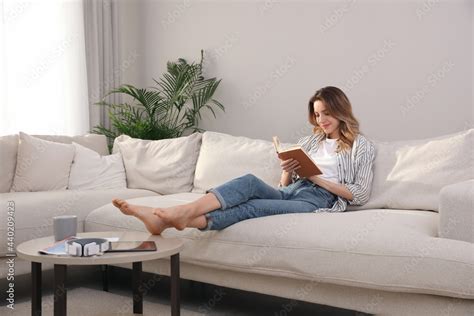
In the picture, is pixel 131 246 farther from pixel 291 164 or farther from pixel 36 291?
pixel 291 164

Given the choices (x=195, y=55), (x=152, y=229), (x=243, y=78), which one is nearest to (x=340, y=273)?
(x=152, y=229)

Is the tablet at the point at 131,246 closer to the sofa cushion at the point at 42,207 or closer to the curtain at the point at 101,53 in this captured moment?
the sofa cushion at the point at 42,207

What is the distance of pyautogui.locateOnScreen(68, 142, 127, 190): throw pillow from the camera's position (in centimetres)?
379

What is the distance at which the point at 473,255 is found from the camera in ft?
6.97

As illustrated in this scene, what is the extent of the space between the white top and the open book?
0.18m

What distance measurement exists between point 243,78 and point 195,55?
1.83 feet

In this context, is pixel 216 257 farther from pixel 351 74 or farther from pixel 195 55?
pixel 195 55

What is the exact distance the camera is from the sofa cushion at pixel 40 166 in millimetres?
3625

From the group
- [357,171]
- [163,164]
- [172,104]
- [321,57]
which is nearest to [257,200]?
[357,171]

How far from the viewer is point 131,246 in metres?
2.26

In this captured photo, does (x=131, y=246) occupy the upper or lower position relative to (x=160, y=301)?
upper

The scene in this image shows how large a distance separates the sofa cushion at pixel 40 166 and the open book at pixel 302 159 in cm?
152

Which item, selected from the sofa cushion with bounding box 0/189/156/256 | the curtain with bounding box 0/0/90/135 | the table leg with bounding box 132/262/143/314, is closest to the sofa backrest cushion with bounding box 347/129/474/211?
the table leg with bounding box 132/262/143/314

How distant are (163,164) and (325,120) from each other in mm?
1217
